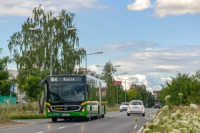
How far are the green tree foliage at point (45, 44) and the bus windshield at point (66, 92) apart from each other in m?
29.9

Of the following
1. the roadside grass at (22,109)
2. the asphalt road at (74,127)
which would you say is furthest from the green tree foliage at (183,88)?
the roadside grass at (22,109)

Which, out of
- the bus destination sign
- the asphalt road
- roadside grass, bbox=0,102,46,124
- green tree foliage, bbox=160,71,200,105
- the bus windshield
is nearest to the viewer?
the asphalt road

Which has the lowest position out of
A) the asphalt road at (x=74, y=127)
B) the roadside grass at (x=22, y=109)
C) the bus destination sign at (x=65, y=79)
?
the asphalt road at (x=74, y=127)

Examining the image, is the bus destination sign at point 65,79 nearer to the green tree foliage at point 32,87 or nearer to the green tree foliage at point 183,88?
the green tree foliage at point 183,88

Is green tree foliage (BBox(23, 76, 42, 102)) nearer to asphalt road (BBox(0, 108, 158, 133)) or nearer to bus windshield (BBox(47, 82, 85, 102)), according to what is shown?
bus windshield (BBox(47, 82, 85, 102))

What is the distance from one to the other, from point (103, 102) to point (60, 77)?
9472 mm

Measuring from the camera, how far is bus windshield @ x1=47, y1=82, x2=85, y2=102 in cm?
2956

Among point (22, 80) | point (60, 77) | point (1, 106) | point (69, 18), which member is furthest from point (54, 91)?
point (69, 18)

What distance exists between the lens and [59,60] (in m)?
61.8

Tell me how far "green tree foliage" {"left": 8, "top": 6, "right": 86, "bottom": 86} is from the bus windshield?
29870 millimetres

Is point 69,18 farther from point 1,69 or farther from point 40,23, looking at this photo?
point 1,69

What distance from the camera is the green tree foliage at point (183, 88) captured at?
107 feet

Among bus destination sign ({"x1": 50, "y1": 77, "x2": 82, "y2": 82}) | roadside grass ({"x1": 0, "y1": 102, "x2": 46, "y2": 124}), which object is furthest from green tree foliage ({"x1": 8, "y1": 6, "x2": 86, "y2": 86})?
bus destination sign ({"x1": 50, "y1": 77, "x2": 82, "y2": 82})

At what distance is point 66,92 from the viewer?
29656mm
